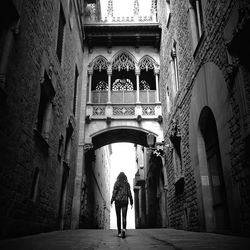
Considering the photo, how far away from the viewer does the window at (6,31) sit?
16.1 feet

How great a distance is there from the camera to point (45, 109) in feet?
27.6

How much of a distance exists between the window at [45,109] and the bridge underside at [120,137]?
598 cm

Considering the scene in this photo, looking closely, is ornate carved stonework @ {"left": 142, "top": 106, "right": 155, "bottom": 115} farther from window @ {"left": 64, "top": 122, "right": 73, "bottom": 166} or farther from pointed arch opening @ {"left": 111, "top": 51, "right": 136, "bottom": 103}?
window @ {"left": 64, "top": 122, "right": 73, "bottom": 166}

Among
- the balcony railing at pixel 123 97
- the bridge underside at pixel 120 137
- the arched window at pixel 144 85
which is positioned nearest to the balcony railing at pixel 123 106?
the balcony railing at pixel 123 97

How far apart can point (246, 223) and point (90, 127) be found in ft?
33.2

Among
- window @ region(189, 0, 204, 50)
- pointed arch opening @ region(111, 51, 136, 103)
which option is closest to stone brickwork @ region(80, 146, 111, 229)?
pointed arch opening @ region(111, 51, 136, 103)

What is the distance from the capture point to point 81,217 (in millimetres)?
13031

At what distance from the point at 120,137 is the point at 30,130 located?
9427mm

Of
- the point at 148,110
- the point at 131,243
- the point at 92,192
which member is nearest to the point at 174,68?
the point at 148,110

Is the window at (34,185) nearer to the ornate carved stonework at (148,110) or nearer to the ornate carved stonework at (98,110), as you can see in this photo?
the ornate carved stonework at (98,110)

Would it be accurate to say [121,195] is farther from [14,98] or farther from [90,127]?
[90,127]

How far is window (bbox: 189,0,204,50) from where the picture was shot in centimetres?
800

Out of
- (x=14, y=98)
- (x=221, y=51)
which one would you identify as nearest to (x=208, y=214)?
(x=221, y=51)

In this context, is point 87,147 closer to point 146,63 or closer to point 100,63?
point 100,63
